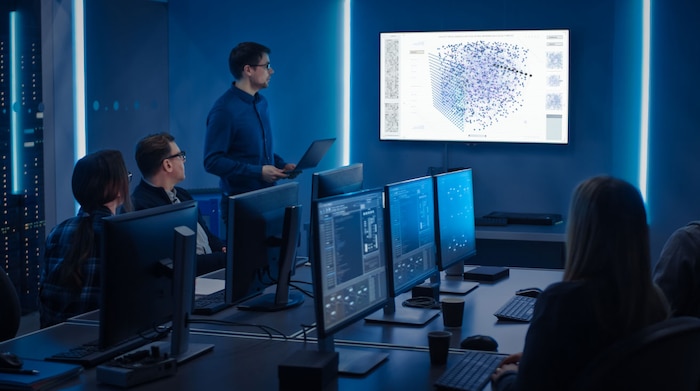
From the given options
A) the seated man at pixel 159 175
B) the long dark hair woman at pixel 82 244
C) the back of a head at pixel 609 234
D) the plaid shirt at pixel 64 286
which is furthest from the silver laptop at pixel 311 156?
the back of a head at pixel 609 234

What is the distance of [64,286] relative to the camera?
3.16 meters

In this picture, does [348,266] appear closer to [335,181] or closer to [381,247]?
[381,247]

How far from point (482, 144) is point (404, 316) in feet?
10.1

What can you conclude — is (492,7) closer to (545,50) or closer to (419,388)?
(545,50)

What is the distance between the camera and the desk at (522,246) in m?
5.41

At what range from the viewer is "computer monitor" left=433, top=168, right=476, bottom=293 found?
11.3ft

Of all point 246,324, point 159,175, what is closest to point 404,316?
point 246,324

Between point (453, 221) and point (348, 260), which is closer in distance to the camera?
point (348, 260)

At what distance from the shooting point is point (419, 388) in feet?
7.73

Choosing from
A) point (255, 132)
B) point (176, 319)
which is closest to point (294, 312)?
point (176, 319)

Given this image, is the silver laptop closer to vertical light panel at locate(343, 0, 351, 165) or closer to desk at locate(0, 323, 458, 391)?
vertical light panel at locate(343, 0, 351, 165)

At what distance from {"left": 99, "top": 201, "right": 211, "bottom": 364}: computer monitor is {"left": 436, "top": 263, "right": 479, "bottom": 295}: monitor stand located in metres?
1.28

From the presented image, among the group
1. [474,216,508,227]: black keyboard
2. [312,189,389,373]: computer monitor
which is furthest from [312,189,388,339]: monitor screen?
[474,216,508,227]: black keyboard

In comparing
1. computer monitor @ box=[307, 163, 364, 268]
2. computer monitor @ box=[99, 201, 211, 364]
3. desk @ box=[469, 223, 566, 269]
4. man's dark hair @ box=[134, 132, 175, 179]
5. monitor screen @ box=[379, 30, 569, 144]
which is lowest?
desk @ box=[469, 223, 566, 269]
